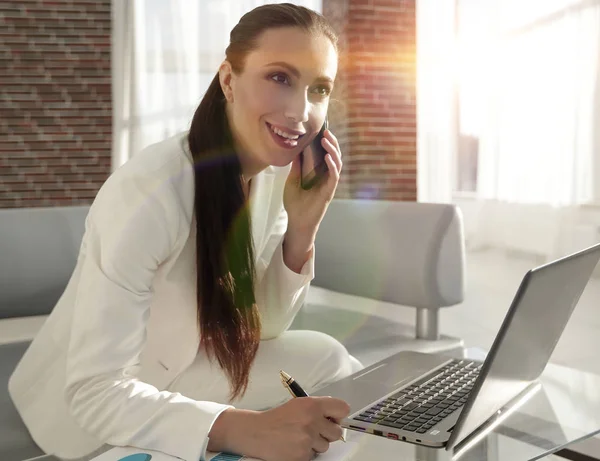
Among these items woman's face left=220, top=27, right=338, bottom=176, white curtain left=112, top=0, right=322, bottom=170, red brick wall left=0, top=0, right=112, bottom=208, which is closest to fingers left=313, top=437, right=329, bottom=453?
woman's face left=220, top=27, right=338, bottom=176

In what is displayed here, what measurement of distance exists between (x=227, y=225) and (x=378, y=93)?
418 centimetres

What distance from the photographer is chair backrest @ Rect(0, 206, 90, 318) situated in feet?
5.09

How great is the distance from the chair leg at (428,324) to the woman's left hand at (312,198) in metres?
1.06

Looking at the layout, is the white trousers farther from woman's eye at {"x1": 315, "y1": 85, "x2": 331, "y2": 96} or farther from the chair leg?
the chair leg

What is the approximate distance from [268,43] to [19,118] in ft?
16.0

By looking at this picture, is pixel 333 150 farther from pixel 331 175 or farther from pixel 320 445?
pixel 320 445

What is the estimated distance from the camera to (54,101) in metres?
5.37

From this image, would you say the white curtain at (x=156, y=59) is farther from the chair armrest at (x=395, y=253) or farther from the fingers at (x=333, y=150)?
the fingers at (x=333, y=150)

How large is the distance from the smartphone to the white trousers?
298 millimetres

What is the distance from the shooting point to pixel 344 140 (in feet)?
17.2

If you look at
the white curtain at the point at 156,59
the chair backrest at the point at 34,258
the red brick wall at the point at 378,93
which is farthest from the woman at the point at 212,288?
the white curtain at the point at 156,59

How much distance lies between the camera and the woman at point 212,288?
29.0 inches

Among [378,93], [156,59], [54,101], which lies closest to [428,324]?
[378,93]

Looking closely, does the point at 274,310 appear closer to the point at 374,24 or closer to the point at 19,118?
the point at 374,24
